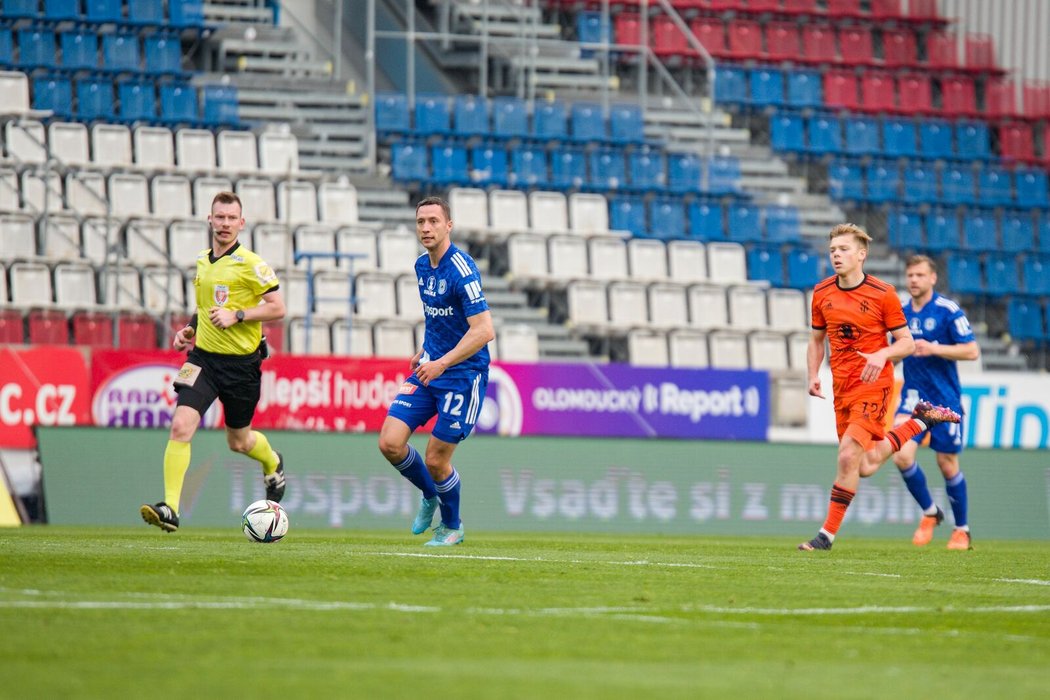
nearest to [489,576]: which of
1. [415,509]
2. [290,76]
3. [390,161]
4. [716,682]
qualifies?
[716,682]

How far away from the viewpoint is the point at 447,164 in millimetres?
27359

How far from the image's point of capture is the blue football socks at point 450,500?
11305 mm

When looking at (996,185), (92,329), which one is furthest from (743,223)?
(92,329)

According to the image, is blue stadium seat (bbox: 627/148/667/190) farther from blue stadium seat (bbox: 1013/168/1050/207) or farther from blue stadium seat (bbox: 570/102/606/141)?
blue stadium seat (bbox: 1013/168/1050/207)

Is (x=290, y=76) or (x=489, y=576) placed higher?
(x=290, y=76)

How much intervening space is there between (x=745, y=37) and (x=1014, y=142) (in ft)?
19.5

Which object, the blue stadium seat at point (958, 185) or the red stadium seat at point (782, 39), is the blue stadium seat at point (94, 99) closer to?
the red stadium seat at point (782, 39)

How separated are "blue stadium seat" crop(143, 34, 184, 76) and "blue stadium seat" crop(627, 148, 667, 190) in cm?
789

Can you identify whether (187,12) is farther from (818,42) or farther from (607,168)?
(818,42)

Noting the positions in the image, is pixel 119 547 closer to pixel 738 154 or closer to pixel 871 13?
pixel 738 154

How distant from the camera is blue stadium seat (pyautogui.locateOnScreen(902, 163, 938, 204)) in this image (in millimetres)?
30828

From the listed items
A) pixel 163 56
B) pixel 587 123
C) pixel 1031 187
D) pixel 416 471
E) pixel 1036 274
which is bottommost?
pixel 416 471

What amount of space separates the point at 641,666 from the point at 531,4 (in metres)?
26.8

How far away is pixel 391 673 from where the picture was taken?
516cm
